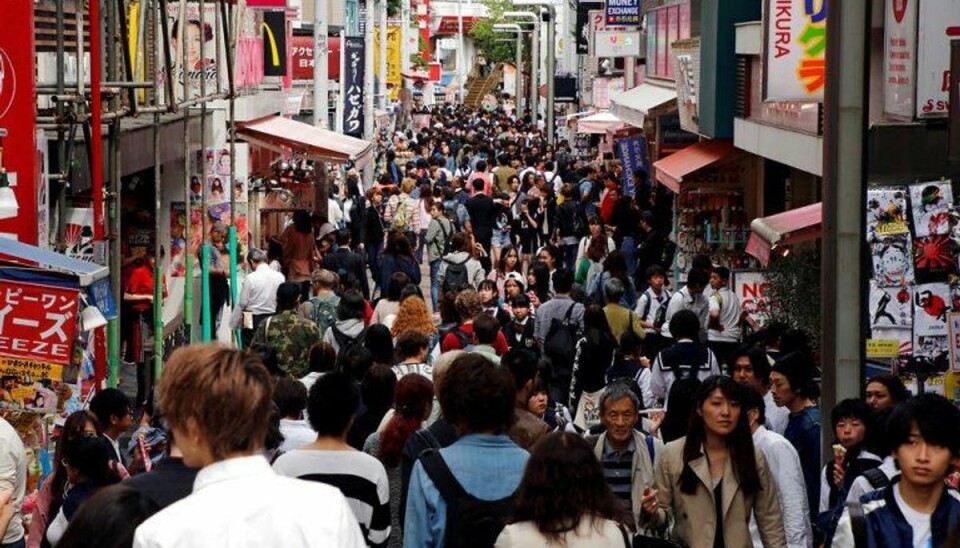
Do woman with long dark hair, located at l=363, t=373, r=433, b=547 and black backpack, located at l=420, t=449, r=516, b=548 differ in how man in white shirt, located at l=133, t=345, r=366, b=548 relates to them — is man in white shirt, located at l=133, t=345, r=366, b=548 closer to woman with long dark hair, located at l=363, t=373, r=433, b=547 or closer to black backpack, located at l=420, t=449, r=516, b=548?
black backpack, located at l=420, t=449, r=516, b=548

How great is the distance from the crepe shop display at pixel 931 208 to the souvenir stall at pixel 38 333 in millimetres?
4926

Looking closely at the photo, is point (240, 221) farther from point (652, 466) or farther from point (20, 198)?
point (652, 466)

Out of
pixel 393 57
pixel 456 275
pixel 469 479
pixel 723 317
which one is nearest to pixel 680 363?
pixel 723 317

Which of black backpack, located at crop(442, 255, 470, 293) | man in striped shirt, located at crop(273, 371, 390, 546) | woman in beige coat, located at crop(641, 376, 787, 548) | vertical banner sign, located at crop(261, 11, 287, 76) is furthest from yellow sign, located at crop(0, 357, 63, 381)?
vertical banner sign, located at crop(261, 11, 287, 76)

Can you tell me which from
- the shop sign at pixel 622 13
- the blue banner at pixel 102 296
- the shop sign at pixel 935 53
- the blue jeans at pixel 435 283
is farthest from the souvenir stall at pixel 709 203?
the shop sign at pixel 622 13

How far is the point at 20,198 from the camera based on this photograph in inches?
467

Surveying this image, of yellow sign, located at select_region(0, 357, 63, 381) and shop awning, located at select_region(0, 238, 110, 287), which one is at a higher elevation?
shop awning, located at select_region(0, 238, 110, 287)

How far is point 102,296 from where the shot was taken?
1043cm

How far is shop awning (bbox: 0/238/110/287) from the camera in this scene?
10.0 metres

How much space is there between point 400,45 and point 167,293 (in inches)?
2019

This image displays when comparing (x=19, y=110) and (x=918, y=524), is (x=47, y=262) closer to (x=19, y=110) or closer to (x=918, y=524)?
(x=19, y=110)

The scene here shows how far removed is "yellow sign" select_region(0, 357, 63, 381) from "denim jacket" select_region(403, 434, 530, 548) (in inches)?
156

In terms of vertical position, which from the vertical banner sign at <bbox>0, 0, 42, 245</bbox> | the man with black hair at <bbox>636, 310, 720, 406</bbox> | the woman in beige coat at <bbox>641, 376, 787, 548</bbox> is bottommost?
the man with black hair at <bbox>636, 310, 720, 406</bbox>

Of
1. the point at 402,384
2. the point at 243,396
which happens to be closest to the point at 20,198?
the point at 402,384
